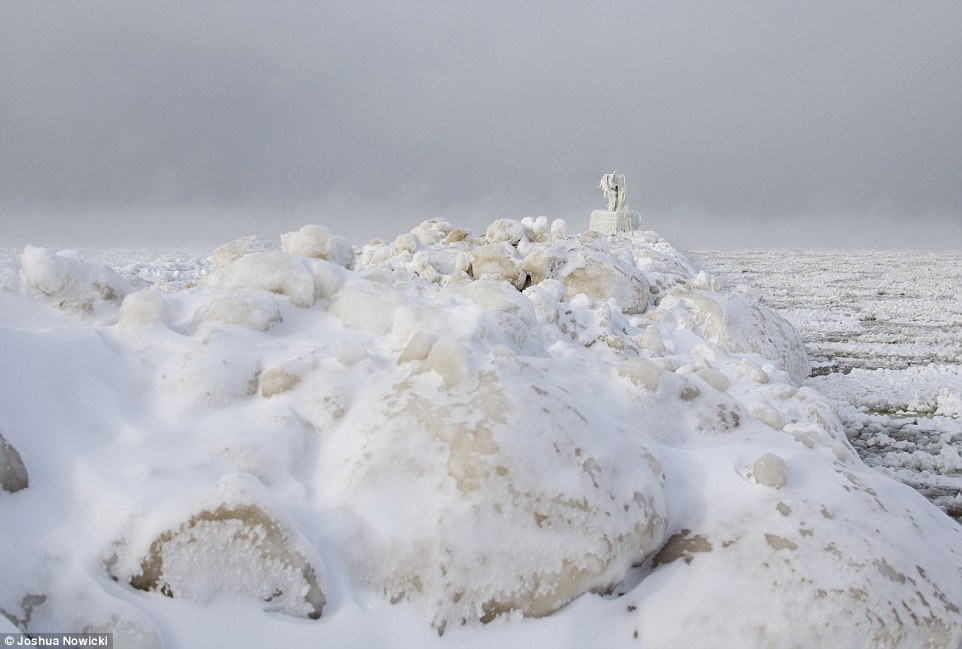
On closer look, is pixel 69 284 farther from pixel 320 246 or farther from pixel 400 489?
pixel 400 489

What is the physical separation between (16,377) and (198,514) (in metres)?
0.87

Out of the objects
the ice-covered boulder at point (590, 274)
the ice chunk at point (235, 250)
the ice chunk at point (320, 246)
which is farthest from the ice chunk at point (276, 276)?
the ice-covered boulder at point (590, 274)

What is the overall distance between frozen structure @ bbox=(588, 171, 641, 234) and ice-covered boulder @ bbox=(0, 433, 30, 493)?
671 inches

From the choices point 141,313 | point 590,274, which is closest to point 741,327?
point 590,274

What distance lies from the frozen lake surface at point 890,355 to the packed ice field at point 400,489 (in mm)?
158

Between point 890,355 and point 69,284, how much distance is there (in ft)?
18.7

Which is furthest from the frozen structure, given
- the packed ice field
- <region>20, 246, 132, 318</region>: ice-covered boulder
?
<region>20, 246, 132, 318</region>: ice-covered boulder

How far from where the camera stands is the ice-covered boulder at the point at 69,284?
246cm

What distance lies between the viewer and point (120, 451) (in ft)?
6.00

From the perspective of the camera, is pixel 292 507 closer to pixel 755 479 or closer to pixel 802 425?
pixel 755 479

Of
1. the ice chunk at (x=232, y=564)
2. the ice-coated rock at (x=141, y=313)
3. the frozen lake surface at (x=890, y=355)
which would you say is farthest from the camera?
the frozen lake surface at (x=890, y=355)

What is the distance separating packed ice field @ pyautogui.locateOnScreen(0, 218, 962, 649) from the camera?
151 cm

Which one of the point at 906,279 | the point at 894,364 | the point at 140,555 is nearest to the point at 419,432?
the point at 140,555

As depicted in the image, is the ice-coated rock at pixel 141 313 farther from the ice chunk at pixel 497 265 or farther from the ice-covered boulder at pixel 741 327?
the ice-covered boulder at pixel 741 327
